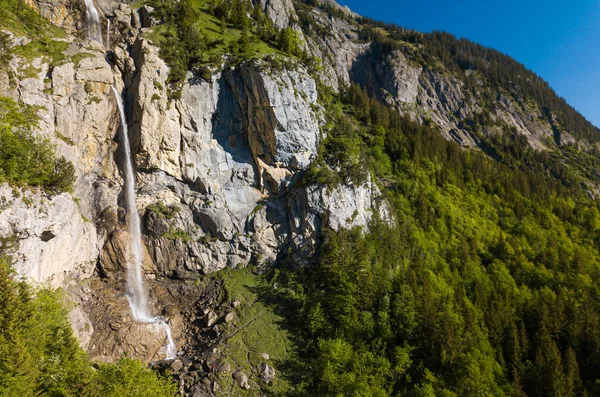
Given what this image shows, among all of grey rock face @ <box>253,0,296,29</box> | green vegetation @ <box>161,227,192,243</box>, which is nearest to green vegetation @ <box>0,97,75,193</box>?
green vegetation @ <box>161,227,192,243</box>

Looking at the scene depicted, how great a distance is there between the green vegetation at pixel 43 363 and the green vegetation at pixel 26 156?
24.3 feet

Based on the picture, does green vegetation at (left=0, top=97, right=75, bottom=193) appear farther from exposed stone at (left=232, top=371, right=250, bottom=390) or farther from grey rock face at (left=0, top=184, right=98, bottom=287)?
exposed stone at (left=232, top=371, right=250, bottom=390)

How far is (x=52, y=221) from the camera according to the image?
92.0ft

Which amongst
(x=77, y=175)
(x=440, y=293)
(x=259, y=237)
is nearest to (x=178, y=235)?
(x=259, y=237)

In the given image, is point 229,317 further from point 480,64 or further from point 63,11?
point 480,64

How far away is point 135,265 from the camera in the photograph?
35594 mm

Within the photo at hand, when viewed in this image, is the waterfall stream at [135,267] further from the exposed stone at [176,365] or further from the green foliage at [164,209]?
Answer: the exposed stone at [176,365]

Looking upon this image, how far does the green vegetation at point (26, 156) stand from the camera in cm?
2566

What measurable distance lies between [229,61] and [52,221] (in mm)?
30715

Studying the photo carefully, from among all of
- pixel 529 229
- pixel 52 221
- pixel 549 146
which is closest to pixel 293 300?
pixel 52 221

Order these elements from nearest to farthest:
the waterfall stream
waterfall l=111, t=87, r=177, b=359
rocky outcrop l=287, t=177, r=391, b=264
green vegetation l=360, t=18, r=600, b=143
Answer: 1. the waterfall stream
2. waterfall l=111, t=87, r=177, b=359
3. rocky outcrop l=287, t=177, r=391, b=264
4. green vegetation l=360, t=18, r=600, b=143

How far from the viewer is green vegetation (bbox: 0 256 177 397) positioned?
61.2 feet

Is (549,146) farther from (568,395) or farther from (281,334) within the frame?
(281,334)

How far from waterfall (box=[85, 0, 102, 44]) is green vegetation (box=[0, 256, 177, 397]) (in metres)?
33.3
